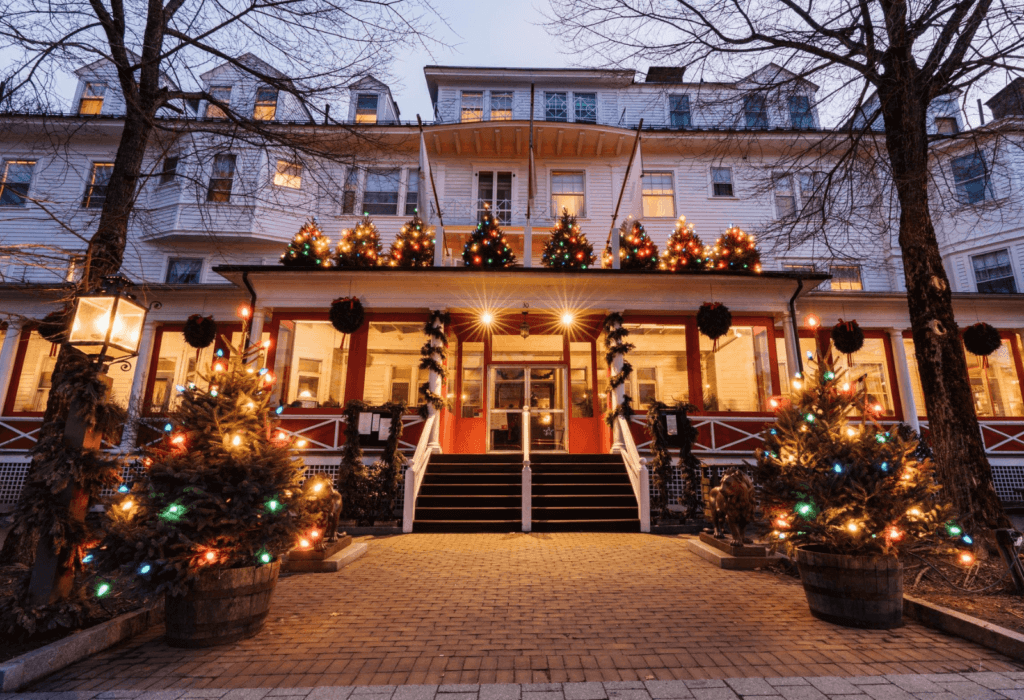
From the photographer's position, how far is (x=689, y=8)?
7887mm

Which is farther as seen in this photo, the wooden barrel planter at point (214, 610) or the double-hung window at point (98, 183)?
the double-hung window at point (98, 183)

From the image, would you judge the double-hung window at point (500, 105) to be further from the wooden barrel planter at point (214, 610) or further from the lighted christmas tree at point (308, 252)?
the wooden barrel planter at point (214, 610)

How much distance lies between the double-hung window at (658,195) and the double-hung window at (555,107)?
399 cm

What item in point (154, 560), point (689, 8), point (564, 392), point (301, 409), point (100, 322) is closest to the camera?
point (154, 560)

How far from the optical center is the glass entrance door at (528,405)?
12.9 meters

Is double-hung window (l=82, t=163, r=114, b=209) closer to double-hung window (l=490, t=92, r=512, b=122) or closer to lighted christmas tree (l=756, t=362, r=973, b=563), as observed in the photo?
double-hung window (l=490, t=92, r=512, b=122)

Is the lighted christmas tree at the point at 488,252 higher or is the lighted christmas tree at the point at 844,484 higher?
the lighted christmas tree at the point at 488,252

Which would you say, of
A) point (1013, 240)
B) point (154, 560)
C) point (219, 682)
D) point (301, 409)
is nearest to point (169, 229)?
point (301, 409)

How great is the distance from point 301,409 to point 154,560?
313 inches

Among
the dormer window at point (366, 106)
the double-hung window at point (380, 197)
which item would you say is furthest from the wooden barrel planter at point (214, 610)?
the dormer window at point (366, 106)

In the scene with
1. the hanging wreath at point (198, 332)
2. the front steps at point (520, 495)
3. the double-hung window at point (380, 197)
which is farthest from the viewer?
the double-hung window at point (380, 197)

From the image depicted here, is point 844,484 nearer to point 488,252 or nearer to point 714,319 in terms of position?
point 714,319

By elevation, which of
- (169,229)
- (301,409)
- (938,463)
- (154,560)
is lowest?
(154,560)

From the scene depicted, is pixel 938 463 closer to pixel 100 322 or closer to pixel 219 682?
pixel 219 682
